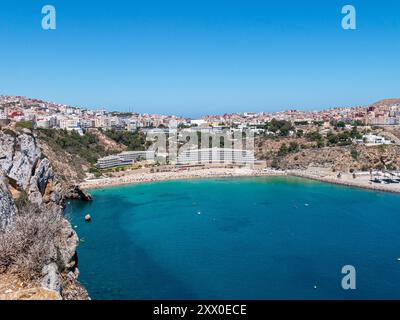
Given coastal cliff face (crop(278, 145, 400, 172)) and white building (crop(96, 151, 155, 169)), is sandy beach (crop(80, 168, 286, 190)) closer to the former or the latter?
white building (crop(96, 151, 155, 169))

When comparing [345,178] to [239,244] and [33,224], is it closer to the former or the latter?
[239,244]

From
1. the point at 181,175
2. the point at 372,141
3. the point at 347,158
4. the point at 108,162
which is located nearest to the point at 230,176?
the point at 181,175

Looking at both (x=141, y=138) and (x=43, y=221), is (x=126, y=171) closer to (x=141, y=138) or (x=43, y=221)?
(x=141, y=138)

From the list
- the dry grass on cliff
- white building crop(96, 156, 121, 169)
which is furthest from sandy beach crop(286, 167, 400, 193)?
the dry grass on cliff

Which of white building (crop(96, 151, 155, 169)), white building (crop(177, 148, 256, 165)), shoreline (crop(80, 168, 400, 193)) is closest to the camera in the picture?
shoreline (crop(80, 168, 400, 193))

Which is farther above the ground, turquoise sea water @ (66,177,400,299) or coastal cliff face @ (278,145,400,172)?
coastal cliff face @ (278,145,400,172)

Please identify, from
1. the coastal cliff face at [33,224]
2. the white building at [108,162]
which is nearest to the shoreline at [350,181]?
the white building at [108,162]
